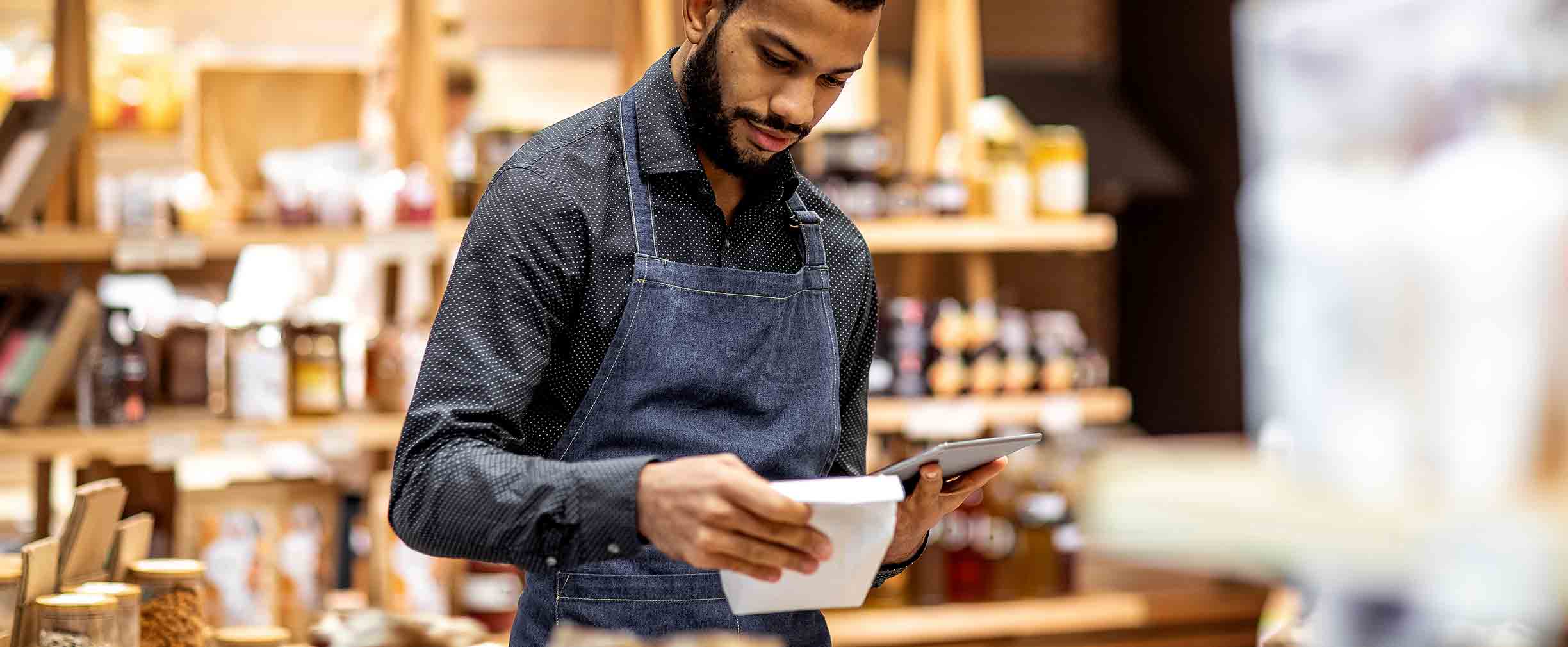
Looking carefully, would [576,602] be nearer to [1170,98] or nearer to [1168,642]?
[1168,642]

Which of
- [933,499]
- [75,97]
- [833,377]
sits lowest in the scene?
[933,499]

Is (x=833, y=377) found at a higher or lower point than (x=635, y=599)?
higher

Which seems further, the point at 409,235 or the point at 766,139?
the point at 409,235

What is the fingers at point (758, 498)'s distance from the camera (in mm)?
1109

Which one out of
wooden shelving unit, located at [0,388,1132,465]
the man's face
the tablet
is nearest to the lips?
the man's face

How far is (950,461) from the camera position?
1.30 meters

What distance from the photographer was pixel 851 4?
4.34 ft

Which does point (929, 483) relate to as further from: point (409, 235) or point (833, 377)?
point (409, 235)

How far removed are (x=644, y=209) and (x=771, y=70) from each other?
19 centimetres

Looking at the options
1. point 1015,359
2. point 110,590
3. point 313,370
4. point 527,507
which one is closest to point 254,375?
point 313,370

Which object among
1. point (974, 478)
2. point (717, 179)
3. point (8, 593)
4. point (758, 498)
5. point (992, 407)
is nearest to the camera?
point (758, 498)

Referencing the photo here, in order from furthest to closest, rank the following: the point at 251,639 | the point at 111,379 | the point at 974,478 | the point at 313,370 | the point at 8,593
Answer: the point at 313,370 → the point at 111,379 → the point at 251,639 → the point at 8,593 → the point at 974,478

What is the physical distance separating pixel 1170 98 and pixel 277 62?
283 cm

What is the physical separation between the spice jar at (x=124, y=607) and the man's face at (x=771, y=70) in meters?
0.81
